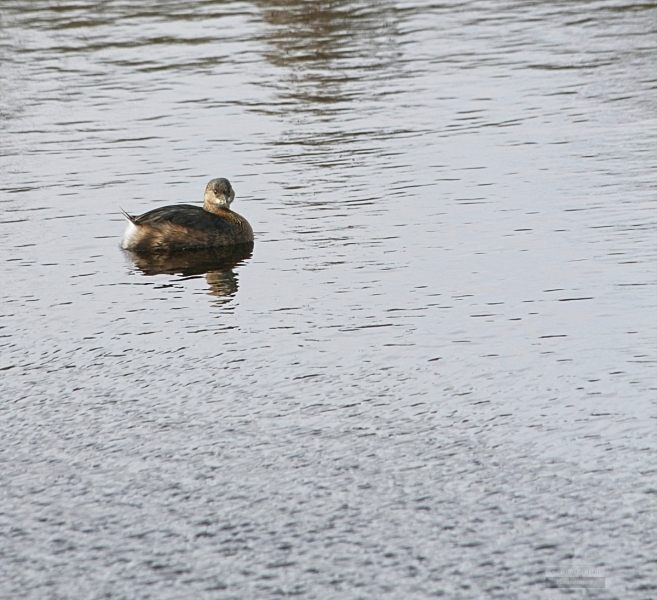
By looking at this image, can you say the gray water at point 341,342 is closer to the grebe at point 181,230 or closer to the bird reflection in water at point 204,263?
the bird reflection in water at point 204,263

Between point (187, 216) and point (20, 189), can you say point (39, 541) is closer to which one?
point (187, 216)

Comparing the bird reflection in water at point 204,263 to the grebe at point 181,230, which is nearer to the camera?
the bird reflection in water at point 204,263

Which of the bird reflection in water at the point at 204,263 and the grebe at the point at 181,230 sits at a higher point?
the grebe at the point at 181,230

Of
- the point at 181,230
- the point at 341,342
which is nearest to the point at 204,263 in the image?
the point at 181,230

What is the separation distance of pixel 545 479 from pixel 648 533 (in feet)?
2.95

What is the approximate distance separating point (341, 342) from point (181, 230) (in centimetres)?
419

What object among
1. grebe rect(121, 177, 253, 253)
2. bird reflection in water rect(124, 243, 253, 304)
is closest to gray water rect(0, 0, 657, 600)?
bird reflection in water rect(124, 243, 253, 304)

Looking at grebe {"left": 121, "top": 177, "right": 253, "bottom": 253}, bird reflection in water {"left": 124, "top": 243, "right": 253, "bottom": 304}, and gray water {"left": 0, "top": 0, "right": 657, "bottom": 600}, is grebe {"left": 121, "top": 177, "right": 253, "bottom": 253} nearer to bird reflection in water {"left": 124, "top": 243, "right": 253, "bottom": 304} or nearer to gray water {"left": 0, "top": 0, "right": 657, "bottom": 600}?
bird reflection in water {"left": 124, "top": 243, "right": 253, "bottom": 304}

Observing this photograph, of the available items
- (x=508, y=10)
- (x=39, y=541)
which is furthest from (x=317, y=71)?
(x=39, y=541)

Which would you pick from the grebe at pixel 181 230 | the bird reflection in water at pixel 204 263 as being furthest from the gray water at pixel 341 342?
the grebe at pixel 181 230

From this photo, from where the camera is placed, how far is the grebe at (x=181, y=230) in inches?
560

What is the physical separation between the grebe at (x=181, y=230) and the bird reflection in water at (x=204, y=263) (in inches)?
3.1

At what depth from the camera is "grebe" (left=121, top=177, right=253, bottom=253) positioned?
14.2 m

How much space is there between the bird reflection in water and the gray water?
68 mm
